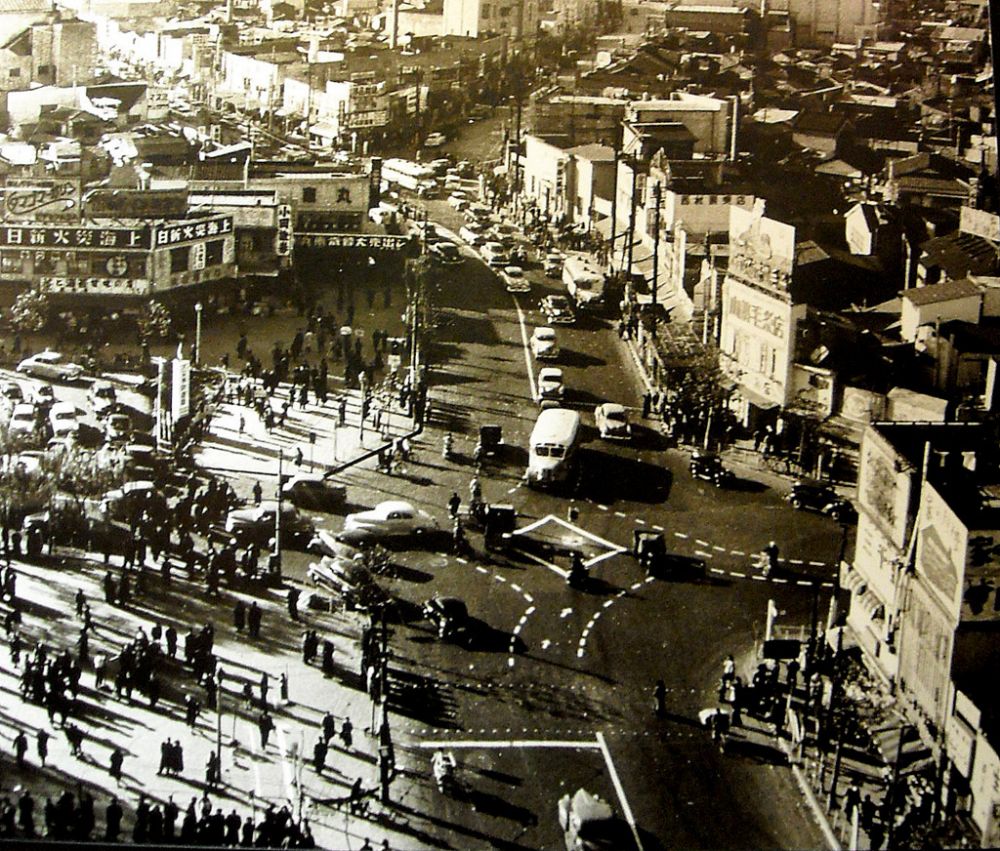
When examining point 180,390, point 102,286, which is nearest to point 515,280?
point 180,390

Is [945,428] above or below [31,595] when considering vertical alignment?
above

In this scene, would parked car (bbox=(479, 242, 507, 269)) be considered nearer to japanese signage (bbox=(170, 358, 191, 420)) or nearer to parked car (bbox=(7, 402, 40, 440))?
japanese signage (bbox=(170, 358, 191, 420))

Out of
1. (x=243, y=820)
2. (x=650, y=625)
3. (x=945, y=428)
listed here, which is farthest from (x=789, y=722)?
(x=243, y=820)

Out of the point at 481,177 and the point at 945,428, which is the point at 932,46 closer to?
the point at 945,428

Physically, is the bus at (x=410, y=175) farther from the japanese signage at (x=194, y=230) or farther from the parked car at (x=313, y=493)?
the parked car at (x=313, y=493)

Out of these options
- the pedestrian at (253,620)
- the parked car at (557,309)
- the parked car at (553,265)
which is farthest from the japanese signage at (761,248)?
the pedestrian at (253,620)

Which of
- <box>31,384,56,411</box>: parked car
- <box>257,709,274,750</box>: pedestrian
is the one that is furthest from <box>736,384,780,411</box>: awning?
<box>31,384,56,411</box>: parked car

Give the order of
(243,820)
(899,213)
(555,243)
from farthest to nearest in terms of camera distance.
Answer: (899,213), (555,243), (243,820)

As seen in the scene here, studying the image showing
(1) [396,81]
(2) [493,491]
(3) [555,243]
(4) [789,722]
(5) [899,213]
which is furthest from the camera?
(5) [899,213]
